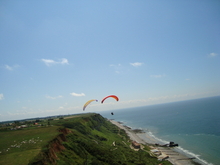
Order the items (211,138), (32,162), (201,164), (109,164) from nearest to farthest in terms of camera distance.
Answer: (32,162) < (109,164) < (201,164) < (211,138)

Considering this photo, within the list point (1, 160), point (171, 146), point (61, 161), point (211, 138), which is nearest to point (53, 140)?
point (61, 161)

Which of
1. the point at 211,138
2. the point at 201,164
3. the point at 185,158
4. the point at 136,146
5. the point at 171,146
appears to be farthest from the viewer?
the point at 211,138

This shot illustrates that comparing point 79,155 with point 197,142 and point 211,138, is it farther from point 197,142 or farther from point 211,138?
point 211,138

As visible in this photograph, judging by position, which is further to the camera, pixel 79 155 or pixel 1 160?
pixel 79 155

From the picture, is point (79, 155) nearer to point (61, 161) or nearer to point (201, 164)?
point (61, 161)

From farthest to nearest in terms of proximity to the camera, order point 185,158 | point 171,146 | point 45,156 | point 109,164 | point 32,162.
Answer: point 171,146, point 185,158, point 109,164, point 45,156, point 32,162

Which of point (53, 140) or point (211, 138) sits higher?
point (53, 140)

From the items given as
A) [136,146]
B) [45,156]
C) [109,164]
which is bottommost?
[136,146]

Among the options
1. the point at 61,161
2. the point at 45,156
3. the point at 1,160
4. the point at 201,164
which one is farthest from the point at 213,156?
the point at 1,160

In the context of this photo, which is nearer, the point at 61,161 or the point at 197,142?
the point at 61,161
